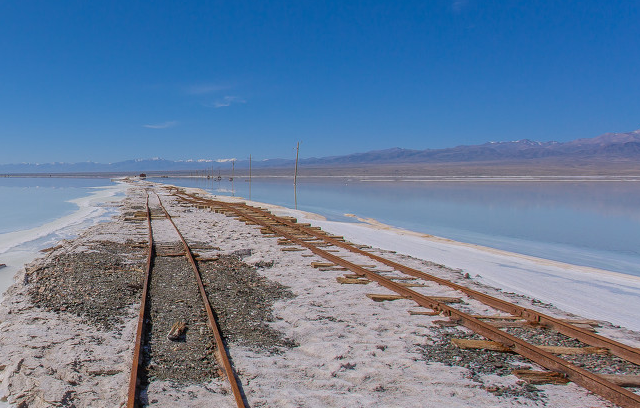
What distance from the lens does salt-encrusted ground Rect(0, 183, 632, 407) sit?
4.34 metres

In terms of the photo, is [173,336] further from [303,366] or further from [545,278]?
[545,278]

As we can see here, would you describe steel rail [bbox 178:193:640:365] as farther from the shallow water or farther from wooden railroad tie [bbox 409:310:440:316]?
the shallow water

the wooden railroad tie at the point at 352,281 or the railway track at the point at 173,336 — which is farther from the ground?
the railway track at the point at 173,336

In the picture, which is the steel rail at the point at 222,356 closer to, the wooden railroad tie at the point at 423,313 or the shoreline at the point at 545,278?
the wooden railroad tie at the point at 423,313

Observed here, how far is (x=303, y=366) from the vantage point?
5.11m

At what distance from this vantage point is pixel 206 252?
12.4 meters

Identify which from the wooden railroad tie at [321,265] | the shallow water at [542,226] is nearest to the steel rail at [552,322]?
the wooden railroad tie at [321,265]

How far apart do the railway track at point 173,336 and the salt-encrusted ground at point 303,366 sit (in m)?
0.15

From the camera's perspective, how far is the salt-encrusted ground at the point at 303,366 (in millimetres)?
4336


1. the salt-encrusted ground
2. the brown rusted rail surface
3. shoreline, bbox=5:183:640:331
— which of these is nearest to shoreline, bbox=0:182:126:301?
shoreline, bbox=5:183:640:331

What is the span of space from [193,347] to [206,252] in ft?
23.2

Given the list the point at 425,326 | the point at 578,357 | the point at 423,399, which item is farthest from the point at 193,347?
the point at 578,357

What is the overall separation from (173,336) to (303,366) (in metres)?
1.64

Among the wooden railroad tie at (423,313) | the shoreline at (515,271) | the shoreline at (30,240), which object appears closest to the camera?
the wooden railroad tie at (423,313)
